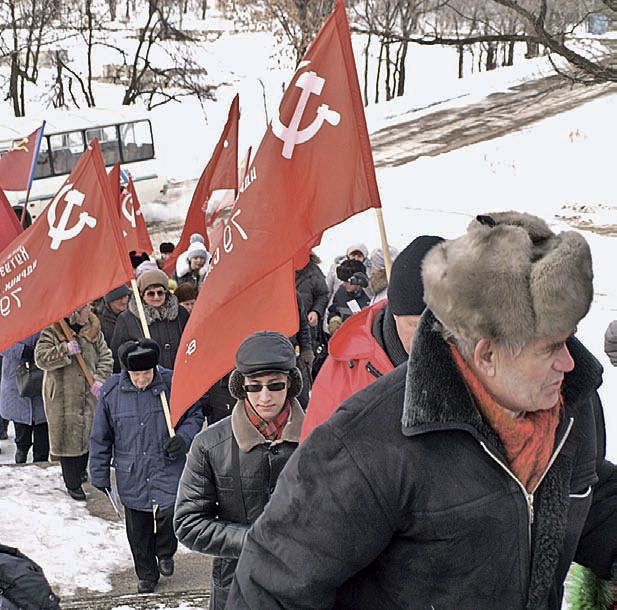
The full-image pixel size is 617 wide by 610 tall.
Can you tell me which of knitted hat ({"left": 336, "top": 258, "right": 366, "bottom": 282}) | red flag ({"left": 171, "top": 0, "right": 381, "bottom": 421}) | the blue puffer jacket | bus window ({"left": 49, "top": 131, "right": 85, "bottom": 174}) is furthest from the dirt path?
red flag ({"left": 171, "top": 0, "right": 381, "bottom": 421})

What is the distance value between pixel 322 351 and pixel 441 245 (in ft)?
25.5

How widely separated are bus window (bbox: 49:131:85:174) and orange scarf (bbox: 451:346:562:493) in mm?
21635

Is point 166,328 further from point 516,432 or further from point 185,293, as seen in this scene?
point 516,432

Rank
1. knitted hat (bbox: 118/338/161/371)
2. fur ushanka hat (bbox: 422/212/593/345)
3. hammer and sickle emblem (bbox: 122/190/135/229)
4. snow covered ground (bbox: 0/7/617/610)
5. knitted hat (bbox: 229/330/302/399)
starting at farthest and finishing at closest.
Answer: hammer and sickle emblem (bbox: 122/190/135/229) < snow covered ground (bbox: 0/7/617/610) < knitted hat (bbox: 118/338/161/371) < knitted hat (bbox: 229/330/302/399) < fur ushanka hat (bbox: 422/212/593/345)

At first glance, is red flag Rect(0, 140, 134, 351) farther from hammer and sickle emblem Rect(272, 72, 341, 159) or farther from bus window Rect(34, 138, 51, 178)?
bus window Rect(34, 138, 51, 178)

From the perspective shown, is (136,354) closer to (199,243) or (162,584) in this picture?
(162,584)

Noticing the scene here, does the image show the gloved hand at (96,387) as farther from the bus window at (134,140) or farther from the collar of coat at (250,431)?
the bus window at (134,140)

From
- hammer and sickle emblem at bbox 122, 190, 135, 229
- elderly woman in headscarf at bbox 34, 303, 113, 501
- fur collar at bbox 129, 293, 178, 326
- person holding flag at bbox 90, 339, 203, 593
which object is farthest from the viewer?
hammer and sickle emblem at bbox 122, 190, 135, 229

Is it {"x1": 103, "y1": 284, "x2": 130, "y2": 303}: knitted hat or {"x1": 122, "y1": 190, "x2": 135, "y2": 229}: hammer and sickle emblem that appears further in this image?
{"x1": 122, "y1": 190, "x2": 135, "y2": 229}: hammer and sickle emblem

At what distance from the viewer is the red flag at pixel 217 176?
31.6 ft

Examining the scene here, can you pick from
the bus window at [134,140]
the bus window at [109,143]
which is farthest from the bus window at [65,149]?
the bus window at [134,140]

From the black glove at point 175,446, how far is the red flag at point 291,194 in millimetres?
875

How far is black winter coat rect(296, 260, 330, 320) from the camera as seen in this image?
9539mm

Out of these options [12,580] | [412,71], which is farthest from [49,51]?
[12,580]
